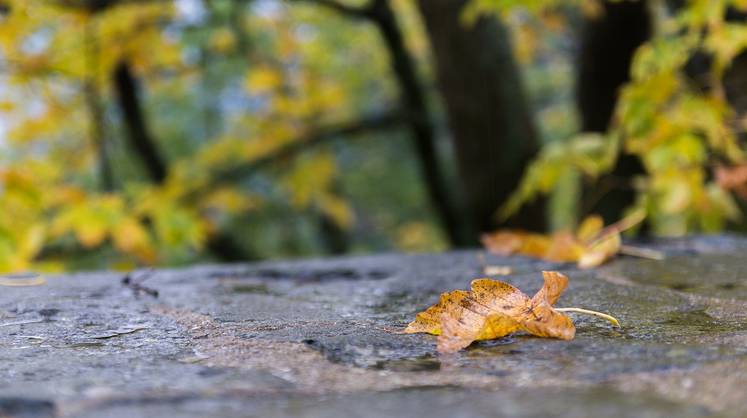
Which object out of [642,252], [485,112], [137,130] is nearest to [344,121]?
[137,130]

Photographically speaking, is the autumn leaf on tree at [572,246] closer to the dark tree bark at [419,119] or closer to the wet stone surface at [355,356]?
the wet stone surface at [355,356]

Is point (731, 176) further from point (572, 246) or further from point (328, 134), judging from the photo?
point (328, 134)

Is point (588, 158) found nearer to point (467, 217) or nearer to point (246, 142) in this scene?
point (467, 217)

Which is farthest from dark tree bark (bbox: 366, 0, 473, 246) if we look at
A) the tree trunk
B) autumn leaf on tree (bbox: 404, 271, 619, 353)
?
autumn leaf on tree (bbox: 404, 271, 619, 353)

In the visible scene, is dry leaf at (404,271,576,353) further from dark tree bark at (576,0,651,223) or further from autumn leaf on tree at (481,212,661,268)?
dark tree bark at (576,0,651,223)

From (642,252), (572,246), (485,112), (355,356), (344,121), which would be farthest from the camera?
(344,121)

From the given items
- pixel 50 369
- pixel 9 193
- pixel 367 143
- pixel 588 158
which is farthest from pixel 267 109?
pixel 50 369

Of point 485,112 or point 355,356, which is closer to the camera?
point 355,356

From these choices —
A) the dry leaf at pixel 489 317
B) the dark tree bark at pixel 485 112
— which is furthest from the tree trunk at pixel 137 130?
the dry leaf at pixel 489 317
